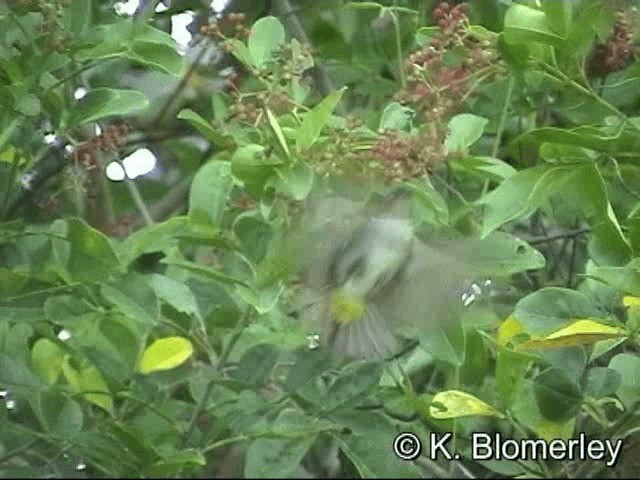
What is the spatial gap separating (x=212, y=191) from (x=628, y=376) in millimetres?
386

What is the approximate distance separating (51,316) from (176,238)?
0.13 meters

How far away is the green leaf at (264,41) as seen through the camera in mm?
1405

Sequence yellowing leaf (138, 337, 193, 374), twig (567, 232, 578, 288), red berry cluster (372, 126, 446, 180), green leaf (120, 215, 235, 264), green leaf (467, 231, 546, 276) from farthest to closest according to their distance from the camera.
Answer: twig (567, 232, 578, 288) < yellowing leaf (138, 337, 193, 374) < green leaf (120, 215, 235, 264) < green leaf (467, 231, 546, 276) < red berry cluster (372, 126, 446, 180)

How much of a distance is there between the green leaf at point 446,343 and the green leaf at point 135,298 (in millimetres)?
231

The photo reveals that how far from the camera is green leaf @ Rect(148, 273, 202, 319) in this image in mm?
1495

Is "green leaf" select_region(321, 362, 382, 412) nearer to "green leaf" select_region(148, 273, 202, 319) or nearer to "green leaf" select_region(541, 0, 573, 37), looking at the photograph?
"green leaf" select_region(148, 273, 202, 319)

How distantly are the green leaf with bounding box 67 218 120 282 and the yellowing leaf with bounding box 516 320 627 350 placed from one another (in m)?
0.37

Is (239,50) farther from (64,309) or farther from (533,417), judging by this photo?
(533,417)

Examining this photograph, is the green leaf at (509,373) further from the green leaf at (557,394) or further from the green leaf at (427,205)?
the green leaf at (427,205)

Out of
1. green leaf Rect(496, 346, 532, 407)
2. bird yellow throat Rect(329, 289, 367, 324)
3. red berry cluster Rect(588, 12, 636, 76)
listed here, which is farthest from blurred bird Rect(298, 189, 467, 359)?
red berry cluster Rect(588, 12, 636, 76)

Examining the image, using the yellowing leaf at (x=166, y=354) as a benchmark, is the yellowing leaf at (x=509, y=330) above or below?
above


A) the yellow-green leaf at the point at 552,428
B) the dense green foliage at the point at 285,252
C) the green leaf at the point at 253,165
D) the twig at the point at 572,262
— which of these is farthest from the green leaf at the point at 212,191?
the twig at the point at 572,262

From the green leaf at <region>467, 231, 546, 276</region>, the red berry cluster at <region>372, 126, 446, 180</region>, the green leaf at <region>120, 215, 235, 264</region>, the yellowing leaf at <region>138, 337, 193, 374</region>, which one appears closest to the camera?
the red berry cluster at <region>372, 126, 446, 180</region>

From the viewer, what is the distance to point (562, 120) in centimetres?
191
